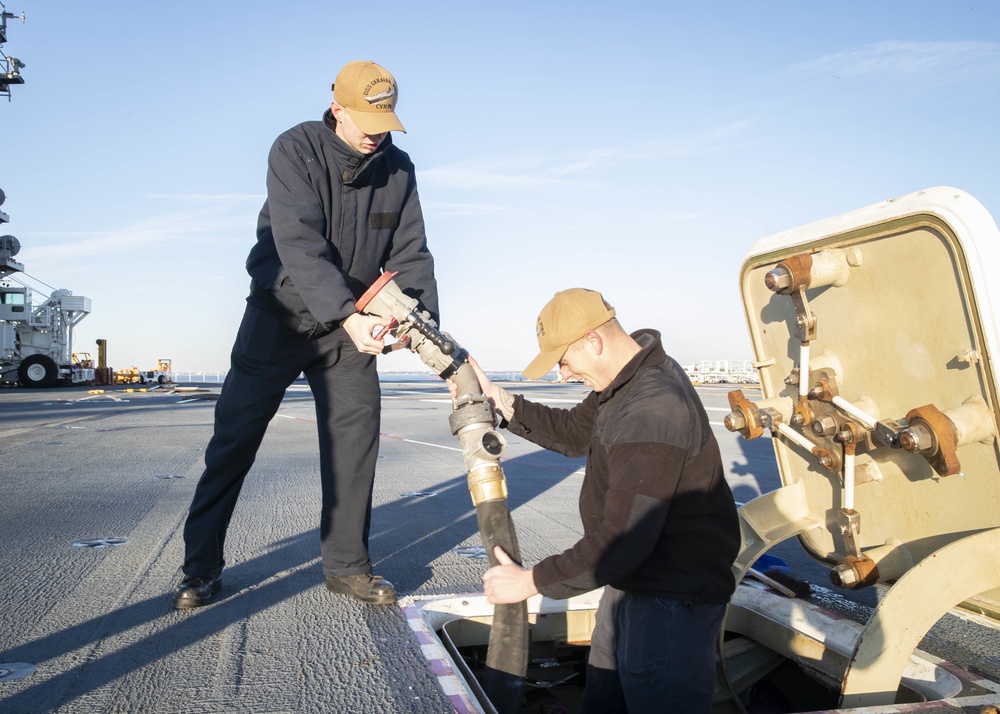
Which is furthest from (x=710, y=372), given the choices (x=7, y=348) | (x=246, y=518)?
(x=246, y=518)

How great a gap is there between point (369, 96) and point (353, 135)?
0.18 metres

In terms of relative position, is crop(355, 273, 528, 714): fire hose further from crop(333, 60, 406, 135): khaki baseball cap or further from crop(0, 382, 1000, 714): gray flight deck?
crop(333, 60, 406, 135): khaki baseball cap

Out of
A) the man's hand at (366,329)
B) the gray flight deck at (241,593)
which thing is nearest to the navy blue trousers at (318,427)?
the gray flight deck at (241,593)

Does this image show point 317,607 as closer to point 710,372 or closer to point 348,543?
point 348,543

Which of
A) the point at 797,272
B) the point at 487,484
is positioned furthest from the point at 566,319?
the point at 797,272

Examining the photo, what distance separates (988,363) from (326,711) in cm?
192

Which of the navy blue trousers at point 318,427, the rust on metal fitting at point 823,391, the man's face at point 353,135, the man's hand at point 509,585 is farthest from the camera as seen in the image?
the navy blue trousers at point 318,427

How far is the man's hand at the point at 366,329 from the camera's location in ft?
8.78

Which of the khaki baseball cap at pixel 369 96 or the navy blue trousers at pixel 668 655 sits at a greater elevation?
the khaki baseball cap at pixel 369 96

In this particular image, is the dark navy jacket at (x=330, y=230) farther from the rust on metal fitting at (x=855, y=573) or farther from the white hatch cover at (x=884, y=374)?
the rust on metal fitting at (x=855, y=573)

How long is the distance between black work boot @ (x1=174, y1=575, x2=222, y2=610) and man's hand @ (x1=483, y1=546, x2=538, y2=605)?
124 cm

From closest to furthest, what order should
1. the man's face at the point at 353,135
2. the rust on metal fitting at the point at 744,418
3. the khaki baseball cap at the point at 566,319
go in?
the khaki baseball cap at the point at 566,319, the rust on metal fitting at the point at 744,418, the man's face at the point at 353,135

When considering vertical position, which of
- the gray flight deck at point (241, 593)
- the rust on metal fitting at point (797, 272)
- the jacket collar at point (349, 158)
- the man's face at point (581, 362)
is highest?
the jacket collar at point (349, 158)

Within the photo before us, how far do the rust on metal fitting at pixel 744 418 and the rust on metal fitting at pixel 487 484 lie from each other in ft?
2.82
